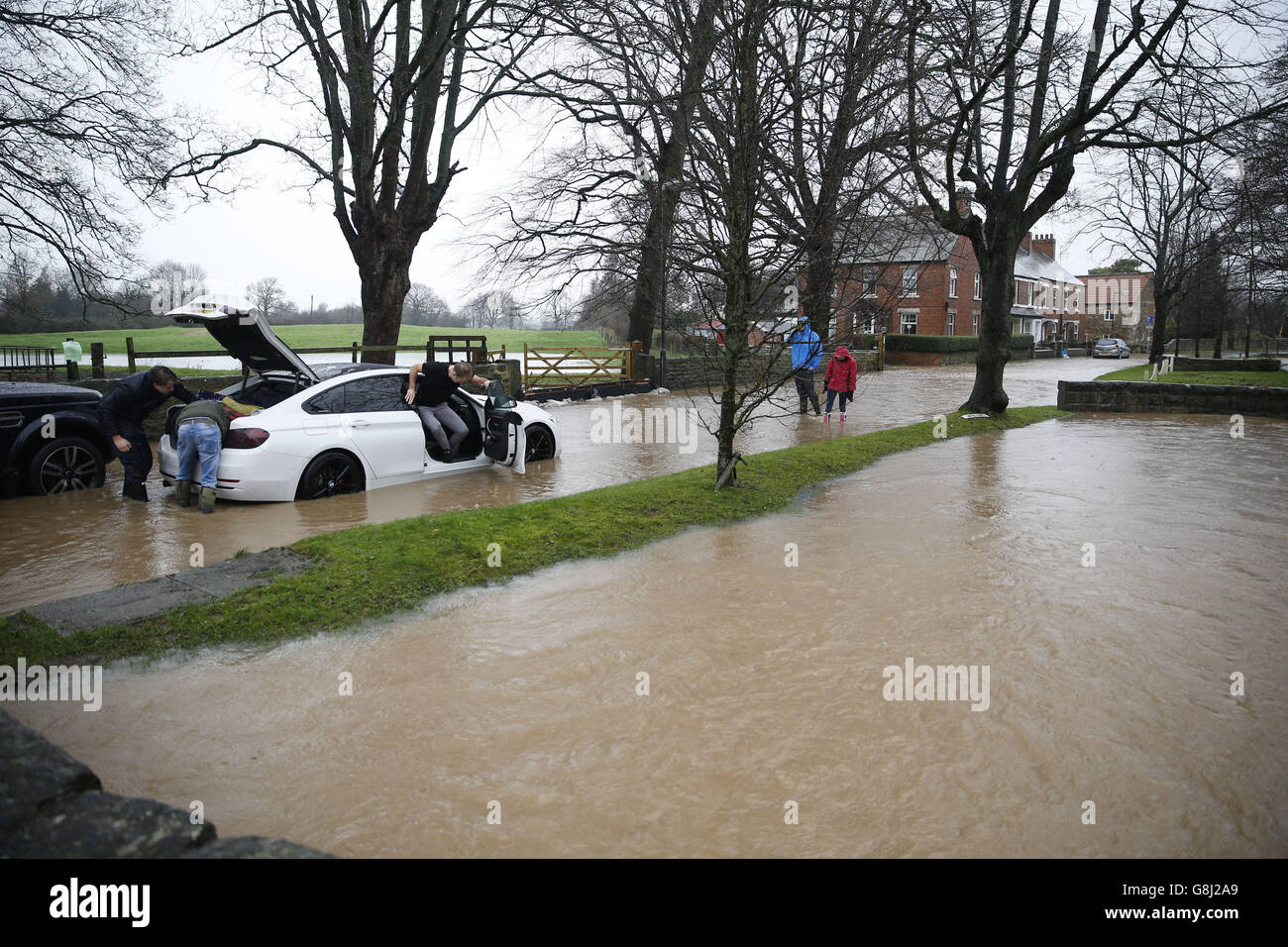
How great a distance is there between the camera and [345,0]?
1827 cm

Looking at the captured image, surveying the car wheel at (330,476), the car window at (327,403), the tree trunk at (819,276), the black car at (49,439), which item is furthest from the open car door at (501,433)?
the black car at (49,439)

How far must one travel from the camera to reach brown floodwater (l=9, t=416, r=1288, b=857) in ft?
11.5

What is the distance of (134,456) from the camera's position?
9.69 m

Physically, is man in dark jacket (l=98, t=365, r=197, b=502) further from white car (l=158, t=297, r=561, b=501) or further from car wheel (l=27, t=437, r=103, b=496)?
car wheel (l=27, t=437, r=103, b=496)

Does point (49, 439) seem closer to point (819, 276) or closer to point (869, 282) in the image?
point (819, 276)

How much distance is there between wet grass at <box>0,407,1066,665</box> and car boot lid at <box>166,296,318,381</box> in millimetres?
3301

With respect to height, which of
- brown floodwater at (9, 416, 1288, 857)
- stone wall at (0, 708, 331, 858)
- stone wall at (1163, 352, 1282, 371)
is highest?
stone wall at (1163, 352, 1282, 371)

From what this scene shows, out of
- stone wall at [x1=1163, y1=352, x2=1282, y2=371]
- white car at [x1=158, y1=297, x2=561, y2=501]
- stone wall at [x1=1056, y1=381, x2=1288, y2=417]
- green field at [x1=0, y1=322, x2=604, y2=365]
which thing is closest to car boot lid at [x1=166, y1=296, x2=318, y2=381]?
white car at [x1=158, y1=297, x2=561, y2=501]

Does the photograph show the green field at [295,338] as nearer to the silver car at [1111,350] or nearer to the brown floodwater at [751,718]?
the silver car at [1111,350]

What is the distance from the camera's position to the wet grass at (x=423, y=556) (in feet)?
16.8

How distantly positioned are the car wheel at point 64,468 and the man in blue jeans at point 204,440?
1.92m

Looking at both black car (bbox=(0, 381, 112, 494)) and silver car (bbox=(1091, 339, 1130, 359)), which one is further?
silver car (bbox=(1091, 339, 1130, 359))

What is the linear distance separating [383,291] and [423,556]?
14264mm

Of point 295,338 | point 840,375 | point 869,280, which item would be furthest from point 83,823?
point 295,338
